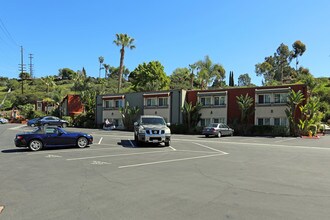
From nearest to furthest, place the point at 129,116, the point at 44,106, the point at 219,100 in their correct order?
the point at 219,100, the point at 129,116, the point at 44,106

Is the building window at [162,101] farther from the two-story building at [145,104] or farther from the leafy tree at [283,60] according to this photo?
the leafy tree at [283,60]

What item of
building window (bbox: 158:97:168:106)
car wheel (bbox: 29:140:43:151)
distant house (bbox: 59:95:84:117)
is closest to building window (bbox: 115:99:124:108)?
building window (bbox: 158:97:168:106)

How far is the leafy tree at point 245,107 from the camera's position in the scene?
121 ft

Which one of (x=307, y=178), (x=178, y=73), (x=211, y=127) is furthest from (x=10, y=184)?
(x=178, y=73)

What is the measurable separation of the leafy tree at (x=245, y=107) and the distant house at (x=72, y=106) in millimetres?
32201

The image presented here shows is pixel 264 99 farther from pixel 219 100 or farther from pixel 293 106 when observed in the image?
pixel 219 100

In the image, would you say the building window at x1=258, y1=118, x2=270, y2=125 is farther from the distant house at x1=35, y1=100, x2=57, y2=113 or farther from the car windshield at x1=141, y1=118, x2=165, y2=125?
the distant house at x1=35, y1=100, x2=57, y2=113

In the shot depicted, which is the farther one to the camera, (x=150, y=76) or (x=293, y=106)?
(x=150, y=76)

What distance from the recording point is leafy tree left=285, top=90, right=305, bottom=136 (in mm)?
33375

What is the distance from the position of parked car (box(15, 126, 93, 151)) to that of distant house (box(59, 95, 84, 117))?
3969 centimetres

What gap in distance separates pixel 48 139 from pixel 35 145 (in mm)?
748

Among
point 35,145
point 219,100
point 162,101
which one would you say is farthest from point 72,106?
point 35,145

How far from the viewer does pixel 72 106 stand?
58438 mm

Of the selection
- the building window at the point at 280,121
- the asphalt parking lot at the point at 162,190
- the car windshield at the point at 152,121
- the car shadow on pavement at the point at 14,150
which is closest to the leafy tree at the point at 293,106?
the building window at the point at 280,121
